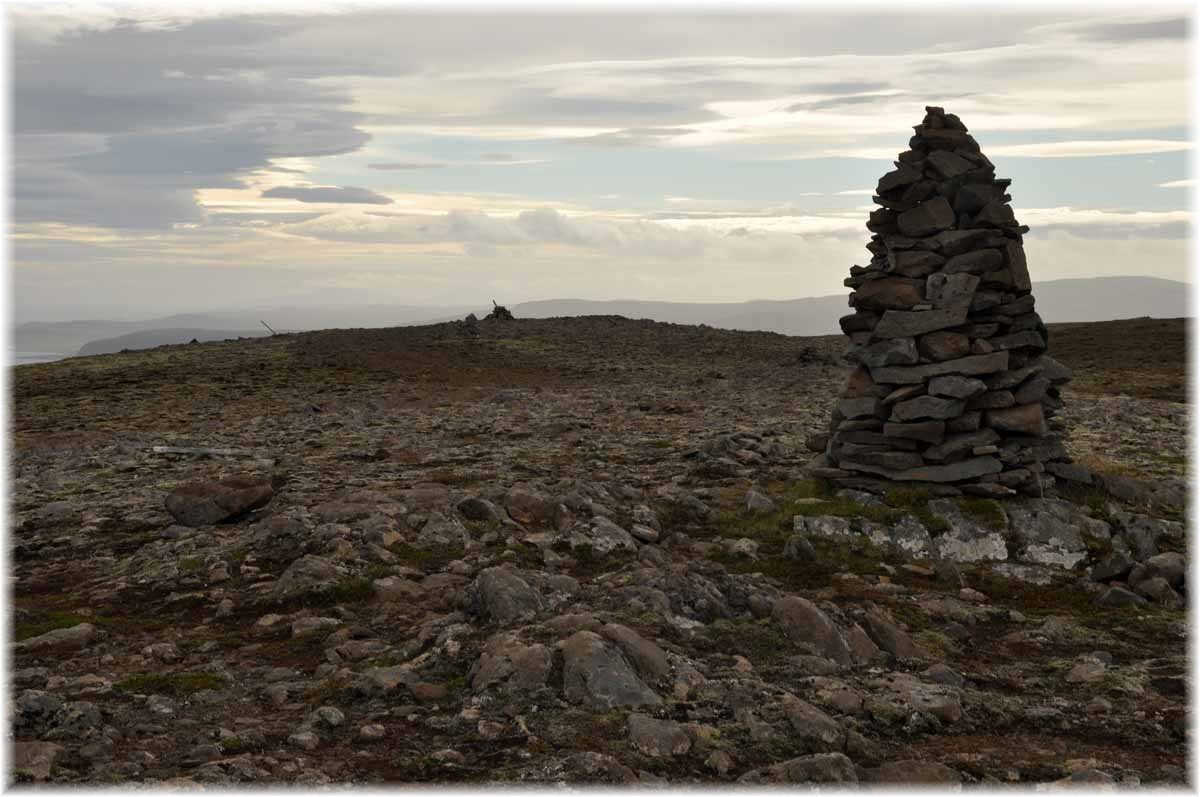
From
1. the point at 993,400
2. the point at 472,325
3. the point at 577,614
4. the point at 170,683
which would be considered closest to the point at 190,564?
the point at 170,683

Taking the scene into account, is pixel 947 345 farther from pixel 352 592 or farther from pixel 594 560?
pixel 352 592

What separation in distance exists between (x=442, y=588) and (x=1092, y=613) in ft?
27.3

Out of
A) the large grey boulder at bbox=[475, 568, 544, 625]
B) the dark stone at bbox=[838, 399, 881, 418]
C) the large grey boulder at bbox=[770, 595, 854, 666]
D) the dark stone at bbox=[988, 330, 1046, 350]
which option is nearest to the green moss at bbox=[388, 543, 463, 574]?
the large grey boulder at bbox=[475, 568, 544, 625]

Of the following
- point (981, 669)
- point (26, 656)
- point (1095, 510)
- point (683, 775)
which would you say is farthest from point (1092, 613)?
point (26, 656)

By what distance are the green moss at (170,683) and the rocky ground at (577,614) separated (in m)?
0.04

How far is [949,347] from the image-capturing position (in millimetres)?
16438

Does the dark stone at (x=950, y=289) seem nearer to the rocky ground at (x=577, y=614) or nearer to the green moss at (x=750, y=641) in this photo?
the rocky ground at (x=577, y=614)

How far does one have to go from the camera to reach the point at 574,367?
44.0m

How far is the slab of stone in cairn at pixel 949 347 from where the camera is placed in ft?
53.2

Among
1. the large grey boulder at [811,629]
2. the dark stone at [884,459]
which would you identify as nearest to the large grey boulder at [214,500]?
the large grey boulder at [811,629]

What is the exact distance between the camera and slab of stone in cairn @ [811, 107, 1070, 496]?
16.2 meters

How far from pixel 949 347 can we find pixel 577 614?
931 cm

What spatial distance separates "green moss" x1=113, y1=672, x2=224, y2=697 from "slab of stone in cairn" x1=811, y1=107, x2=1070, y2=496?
11046 millimetres

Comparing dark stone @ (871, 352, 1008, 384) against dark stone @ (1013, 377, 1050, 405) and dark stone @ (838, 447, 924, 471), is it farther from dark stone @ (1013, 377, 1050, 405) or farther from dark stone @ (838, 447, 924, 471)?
dark stone @ (838, 447, 924, 471)
